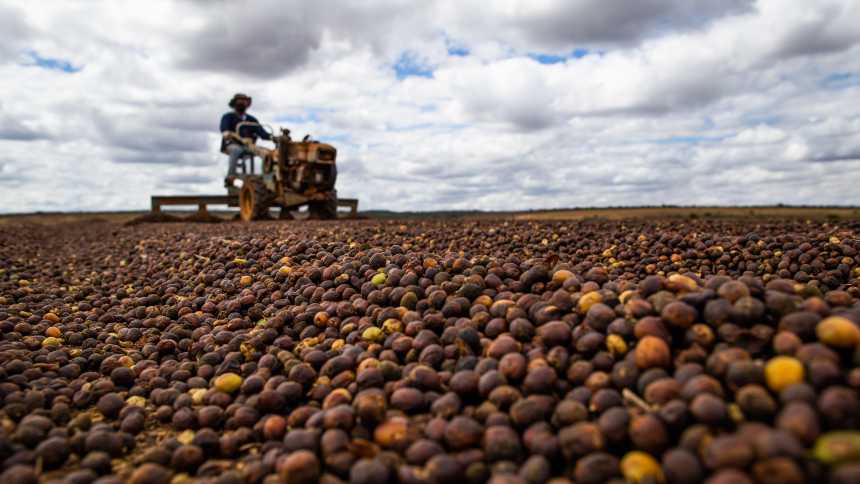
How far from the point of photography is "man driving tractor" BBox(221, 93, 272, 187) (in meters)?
17.7

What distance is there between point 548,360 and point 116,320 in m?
4.39

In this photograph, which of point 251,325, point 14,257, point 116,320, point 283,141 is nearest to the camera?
point 251,325

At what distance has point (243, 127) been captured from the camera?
18188 millimetres

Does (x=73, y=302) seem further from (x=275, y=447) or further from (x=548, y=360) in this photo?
(x=548, y=360)

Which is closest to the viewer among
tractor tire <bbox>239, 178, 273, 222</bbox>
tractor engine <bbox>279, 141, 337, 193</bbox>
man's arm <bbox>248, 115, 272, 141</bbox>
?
tractor engine <bbox>279, 141, 337, 193</bbox>

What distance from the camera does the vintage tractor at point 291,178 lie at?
1705cm

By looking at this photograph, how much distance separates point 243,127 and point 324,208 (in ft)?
12.9

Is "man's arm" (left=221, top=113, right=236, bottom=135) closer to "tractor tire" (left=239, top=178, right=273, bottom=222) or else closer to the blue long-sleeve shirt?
the blue long-sleeve shirt

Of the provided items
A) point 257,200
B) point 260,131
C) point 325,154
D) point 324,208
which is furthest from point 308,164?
point 260,131

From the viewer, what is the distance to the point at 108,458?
256 cm

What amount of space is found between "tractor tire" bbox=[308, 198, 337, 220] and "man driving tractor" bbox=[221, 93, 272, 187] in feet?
8.69

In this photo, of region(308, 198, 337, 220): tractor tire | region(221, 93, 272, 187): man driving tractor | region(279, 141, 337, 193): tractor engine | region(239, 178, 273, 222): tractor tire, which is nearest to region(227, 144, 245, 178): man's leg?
region(221, 93, 272, 187): man driving tractor

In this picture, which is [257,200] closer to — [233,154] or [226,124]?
[233,154]

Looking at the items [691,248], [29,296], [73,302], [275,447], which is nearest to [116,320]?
A: [73,302]
